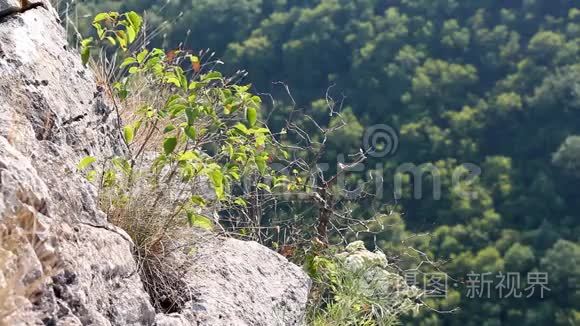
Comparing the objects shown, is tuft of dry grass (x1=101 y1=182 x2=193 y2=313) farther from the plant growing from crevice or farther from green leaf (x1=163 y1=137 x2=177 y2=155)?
green leaf (x1=163 y1=137 x2=177 y2=155)

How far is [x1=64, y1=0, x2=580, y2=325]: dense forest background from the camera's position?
29.3 m

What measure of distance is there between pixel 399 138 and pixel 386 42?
5.91 m

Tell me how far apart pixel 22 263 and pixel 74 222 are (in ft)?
1.22

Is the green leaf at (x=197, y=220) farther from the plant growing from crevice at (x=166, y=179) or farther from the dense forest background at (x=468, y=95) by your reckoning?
the dense forest background at (x=468, y=95)

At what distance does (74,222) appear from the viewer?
6.21ft

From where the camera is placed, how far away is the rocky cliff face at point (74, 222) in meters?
1.66

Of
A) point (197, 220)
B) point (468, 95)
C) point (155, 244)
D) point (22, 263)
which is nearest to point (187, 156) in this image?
point (197, 220)

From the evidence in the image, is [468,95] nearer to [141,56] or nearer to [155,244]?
[141,56]

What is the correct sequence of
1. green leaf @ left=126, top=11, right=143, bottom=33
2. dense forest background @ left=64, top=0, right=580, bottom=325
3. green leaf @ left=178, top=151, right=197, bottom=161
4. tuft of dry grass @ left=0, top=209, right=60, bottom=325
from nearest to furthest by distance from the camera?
1. tuft of dry grass @ left=0, top=209, right=60, bottom=325
2. green leaf @ left=178, top=151, right=197, bottom=161
3. green leaf @ left=126, top=11, right=143, bottom=33
4. dense forest background @ left=64, top=0, right=580, bottom=325

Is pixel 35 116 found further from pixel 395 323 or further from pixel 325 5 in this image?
pixel 325 5

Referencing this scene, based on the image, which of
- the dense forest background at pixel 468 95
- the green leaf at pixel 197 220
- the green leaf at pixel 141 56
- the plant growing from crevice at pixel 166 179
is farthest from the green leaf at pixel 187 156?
the dense forest background at pixel 468 95

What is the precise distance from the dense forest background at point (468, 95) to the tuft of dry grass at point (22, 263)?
2527 centimetres

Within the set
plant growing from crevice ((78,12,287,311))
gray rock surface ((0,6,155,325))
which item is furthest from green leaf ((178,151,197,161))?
gray rock surface ((0,6,155,325))

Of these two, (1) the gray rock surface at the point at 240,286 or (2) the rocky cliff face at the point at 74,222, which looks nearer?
(2) the rocky cliff face at the point at 74,222
